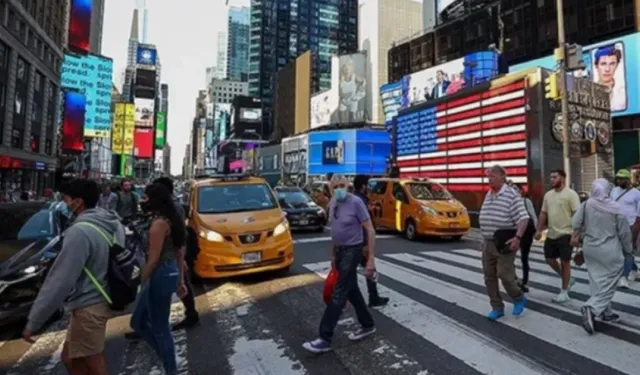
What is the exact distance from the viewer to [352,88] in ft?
273

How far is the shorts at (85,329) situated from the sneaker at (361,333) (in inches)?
105

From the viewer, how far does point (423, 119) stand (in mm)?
21203

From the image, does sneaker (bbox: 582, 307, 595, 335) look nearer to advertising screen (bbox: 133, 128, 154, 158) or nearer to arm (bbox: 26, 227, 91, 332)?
arm (bbox: 26, 227, 91, 332)

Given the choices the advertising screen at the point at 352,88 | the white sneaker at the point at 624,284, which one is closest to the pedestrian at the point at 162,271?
the white sneaker at the point at 624,284

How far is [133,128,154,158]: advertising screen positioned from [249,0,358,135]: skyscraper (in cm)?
4354

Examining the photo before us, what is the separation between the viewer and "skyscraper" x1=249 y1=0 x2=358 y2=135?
6289 inches

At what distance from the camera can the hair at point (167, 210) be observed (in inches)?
149

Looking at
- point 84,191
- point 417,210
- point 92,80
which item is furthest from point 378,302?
point 92,80

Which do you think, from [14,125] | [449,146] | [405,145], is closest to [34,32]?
[14,125]

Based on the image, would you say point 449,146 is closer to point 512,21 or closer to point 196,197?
point 196,197

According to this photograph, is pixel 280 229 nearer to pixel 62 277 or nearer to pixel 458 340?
pixel 458 340

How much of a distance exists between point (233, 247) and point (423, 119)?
52.6 feet

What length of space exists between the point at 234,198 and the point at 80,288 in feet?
18.6

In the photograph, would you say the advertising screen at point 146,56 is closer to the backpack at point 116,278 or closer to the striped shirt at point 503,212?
the striped shirt at point 503,212
